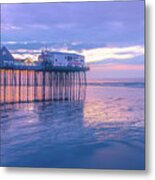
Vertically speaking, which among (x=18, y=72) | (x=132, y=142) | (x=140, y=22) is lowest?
(x=132, y=142)

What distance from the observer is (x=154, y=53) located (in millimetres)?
2115

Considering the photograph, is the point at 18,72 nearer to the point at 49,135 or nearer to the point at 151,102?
the point at 49,135

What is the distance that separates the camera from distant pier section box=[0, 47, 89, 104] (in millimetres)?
2177

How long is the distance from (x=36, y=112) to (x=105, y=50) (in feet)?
1.44

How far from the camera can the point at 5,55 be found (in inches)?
86.9

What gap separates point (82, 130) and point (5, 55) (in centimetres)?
51

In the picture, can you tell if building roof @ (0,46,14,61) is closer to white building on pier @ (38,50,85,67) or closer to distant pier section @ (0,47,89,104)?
distant pier section @ (0,47,89,104)

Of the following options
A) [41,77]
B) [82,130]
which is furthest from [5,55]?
[82,130]

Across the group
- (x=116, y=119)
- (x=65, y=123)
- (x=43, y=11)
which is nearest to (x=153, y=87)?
(x=116, y=119)

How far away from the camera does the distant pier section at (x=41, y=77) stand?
85.7 inches

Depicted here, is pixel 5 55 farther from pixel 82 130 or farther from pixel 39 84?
pixel 82 130

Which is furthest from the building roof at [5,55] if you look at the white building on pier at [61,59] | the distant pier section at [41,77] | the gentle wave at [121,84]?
the gentle wave at [121,84]

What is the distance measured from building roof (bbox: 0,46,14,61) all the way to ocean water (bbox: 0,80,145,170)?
224 mm

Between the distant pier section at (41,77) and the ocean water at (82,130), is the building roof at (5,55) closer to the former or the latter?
the distant pier section at (41,77)
